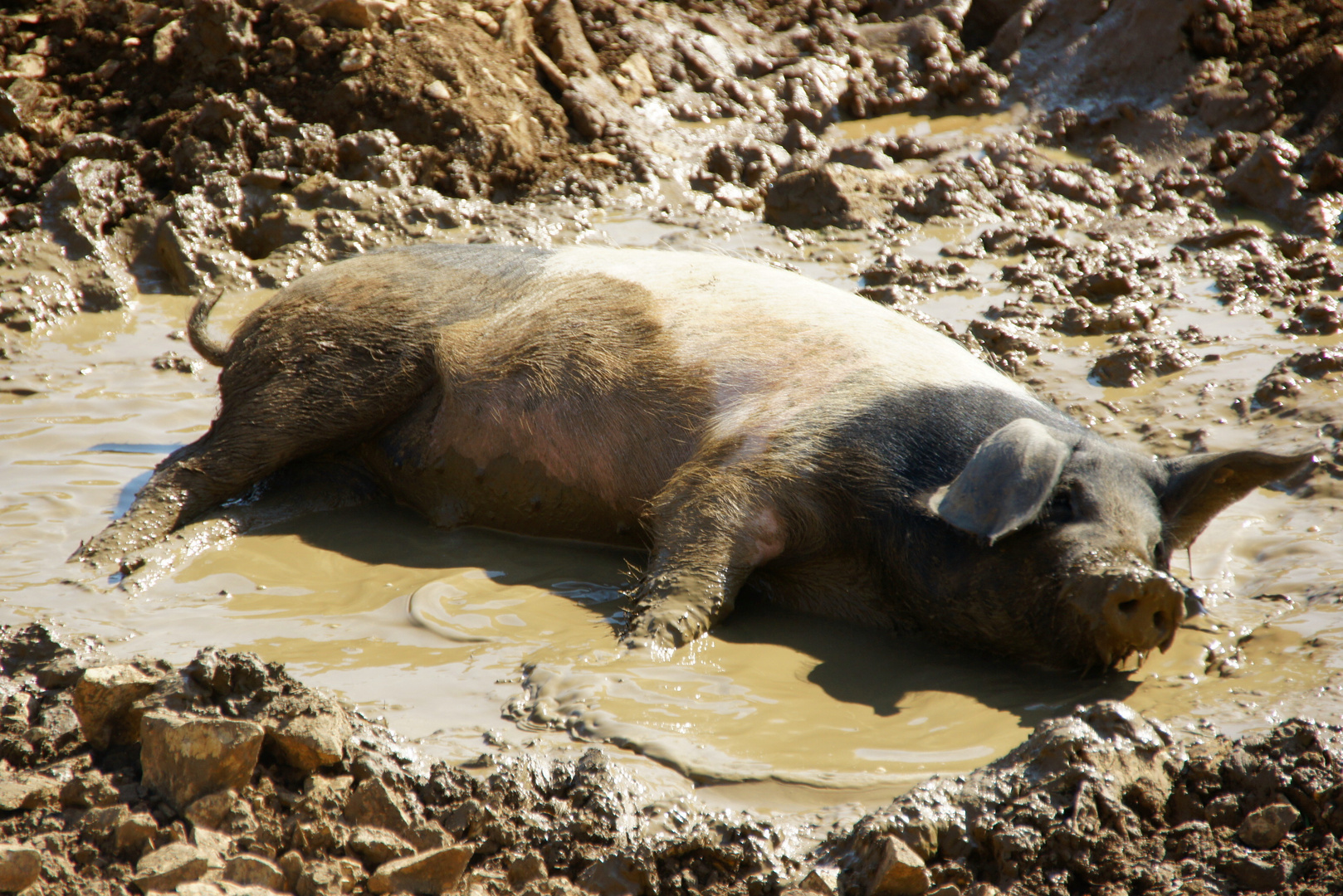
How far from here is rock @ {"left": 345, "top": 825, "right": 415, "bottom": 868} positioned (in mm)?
1998

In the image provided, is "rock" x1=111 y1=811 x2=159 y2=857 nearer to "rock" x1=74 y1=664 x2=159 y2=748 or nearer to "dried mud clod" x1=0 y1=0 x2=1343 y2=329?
"rock" x1=74 y1=664 x2=159 y2=748

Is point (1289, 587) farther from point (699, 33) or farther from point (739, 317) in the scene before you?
point (699, 33)

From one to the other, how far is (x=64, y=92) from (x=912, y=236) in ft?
17.7

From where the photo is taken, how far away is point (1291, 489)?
4.14 metres

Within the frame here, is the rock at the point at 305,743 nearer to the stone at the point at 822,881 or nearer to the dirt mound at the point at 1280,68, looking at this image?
the stone at the point at 822,881

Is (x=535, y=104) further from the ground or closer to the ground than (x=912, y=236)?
further from the ground

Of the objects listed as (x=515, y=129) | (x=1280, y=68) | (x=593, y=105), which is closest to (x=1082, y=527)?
(x=515, y=129)

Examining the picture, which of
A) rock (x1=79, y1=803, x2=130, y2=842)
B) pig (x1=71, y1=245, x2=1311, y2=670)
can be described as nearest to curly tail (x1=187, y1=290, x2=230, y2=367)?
pig (x1=71, y1=245, x2=1311, y2=670)

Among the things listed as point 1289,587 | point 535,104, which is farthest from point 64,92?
point 1289,587

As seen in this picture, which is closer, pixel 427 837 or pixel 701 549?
pixel 427 837

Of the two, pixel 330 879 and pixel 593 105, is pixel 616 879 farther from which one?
pixel 593 105

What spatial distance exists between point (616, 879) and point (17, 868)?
1.03 metres

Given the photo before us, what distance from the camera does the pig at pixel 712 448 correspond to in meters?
3.13

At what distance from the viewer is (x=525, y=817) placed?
2141mm
